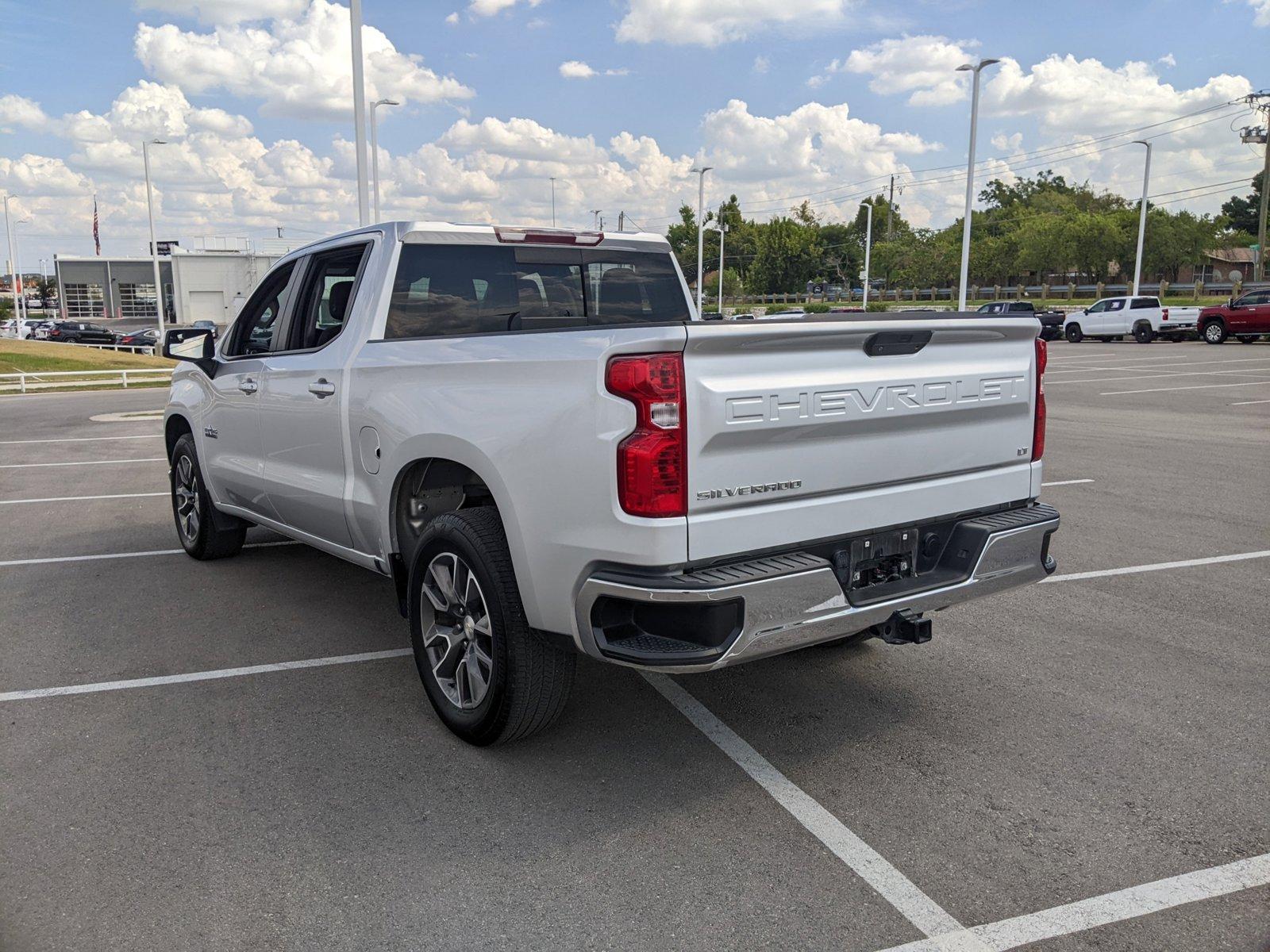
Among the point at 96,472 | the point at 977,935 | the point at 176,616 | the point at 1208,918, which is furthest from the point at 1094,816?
the point at 96,472

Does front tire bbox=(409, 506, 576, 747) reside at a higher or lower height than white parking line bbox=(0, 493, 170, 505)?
higher

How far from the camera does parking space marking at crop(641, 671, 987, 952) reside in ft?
9.58

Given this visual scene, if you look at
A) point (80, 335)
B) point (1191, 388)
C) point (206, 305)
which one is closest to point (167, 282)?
point (206, 305)

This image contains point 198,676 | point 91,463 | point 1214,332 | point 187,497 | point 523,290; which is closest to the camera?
point 198,676

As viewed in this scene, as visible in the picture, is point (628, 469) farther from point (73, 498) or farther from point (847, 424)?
point (73, 498)

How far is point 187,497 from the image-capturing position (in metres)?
7.18

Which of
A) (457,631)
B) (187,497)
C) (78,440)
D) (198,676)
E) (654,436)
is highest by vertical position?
(654,436)

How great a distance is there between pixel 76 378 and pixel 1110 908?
31.5 m

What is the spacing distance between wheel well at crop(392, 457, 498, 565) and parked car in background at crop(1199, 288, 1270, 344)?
3635 centimetres

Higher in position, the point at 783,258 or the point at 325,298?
the point at 783,258

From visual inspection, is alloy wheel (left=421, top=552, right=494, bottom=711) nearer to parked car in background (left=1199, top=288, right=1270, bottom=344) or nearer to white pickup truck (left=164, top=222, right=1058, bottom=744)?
white pickup truck (left=164, top=222, right=1058, bottom=744)

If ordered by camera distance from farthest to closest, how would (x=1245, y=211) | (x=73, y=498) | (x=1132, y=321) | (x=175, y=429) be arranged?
(x=1245, y=211)
(x=1132, y=321)
(x=73, y=498)
(x=175, y=429)

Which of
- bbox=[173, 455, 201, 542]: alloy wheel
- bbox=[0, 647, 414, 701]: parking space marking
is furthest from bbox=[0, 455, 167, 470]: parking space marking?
bbox=[0, 647, 414, 701]: parking space marking

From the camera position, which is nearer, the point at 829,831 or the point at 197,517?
the point at 829,831
